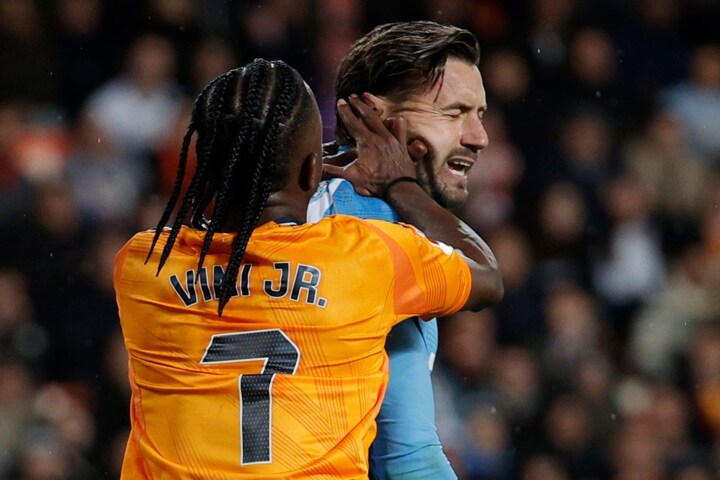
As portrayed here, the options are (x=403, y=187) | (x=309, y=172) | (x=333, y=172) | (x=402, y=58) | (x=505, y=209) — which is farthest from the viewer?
(x=505, y=209)

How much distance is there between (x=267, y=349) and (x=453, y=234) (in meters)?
0.53

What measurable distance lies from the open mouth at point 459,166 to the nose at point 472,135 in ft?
0.12

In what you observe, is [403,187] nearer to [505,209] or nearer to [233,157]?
[233,157]

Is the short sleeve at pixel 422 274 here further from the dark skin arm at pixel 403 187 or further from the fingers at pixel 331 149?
the fingers at pixel 331 149

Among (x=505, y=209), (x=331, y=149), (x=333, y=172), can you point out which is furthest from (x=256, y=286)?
(x=505, y=209)

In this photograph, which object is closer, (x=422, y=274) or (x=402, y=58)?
(x=422, y=274)

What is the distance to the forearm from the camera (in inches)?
89.1

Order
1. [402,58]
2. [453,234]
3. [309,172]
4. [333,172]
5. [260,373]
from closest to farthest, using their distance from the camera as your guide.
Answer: [260,373] < [309,172] < [453,234] < [333,172] < [402,58]

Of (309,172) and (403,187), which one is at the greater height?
(309,172)

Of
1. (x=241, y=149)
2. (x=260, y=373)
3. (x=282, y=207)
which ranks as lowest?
(x=260, y=373)

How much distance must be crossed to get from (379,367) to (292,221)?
32cm

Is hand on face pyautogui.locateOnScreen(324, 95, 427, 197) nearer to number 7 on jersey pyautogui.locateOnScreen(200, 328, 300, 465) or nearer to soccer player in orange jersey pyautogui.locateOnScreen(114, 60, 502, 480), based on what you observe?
soccer player in orange jersey pyautogui.locateOnScreen(114, 60, 502, 480)

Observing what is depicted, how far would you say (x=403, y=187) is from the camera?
8.10 feet

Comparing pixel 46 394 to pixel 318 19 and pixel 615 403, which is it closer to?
pixel 318 19
